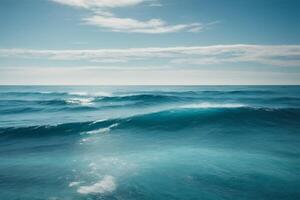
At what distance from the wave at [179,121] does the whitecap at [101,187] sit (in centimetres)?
729

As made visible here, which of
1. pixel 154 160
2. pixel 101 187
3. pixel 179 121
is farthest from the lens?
pixel 179 121

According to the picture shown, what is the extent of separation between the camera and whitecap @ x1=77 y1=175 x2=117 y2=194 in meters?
6.04

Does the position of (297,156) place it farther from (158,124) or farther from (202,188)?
(158,124)

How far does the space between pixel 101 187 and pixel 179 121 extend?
32.7 ft

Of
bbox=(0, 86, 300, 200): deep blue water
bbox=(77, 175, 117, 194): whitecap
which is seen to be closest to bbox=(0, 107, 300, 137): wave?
bbox=(0, 86, 300, 200): deep blue water

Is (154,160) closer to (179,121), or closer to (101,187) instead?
(101,187)

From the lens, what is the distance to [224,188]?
20.3 ft

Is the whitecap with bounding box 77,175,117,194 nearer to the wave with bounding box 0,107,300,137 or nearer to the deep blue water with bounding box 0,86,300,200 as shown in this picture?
the deep blue water with bounding box 0,86,300,200

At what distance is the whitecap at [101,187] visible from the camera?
6.04 metres

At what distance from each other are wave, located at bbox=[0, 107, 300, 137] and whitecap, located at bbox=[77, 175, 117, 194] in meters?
7.29

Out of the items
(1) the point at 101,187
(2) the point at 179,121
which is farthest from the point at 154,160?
(2) the point at 179,121

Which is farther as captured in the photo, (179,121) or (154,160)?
(179,121)

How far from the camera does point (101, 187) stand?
20.6 feet

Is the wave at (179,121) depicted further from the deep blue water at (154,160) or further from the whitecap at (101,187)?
the whitecap at (101,187)
